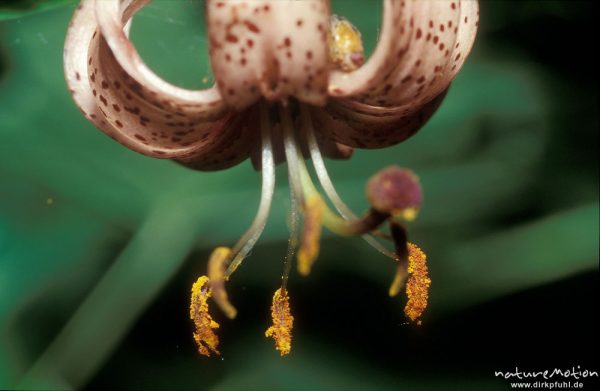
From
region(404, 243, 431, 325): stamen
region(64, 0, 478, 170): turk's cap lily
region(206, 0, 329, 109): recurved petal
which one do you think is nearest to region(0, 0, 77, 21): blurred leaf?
region(64, 0, 478, 170): turk's cap lily

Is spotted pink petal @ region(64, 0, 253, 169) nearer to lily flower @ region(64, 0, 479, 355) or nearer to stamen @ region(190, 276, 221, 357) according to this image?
lily flower @ region(64, 0, 479, 355)

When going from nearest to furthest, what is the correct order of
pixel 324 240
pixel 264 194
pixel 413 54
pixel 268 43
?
pixel 268 43 < pixel 413 54 < pixel 264 194 < pixel 324 240

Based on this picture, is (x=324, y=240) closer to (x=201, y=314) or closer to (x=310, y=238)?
(x=201, y=314)

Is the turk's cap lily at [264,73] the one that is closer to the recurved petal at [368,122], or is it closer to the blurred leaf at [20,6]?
the recurved petal at [368,122]

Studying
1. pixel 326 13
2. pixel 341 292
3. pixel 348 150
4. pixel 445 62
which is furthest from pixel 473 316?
pixel 326 13

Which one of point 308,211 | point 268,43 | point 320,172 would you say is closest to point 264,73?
point 268,43
